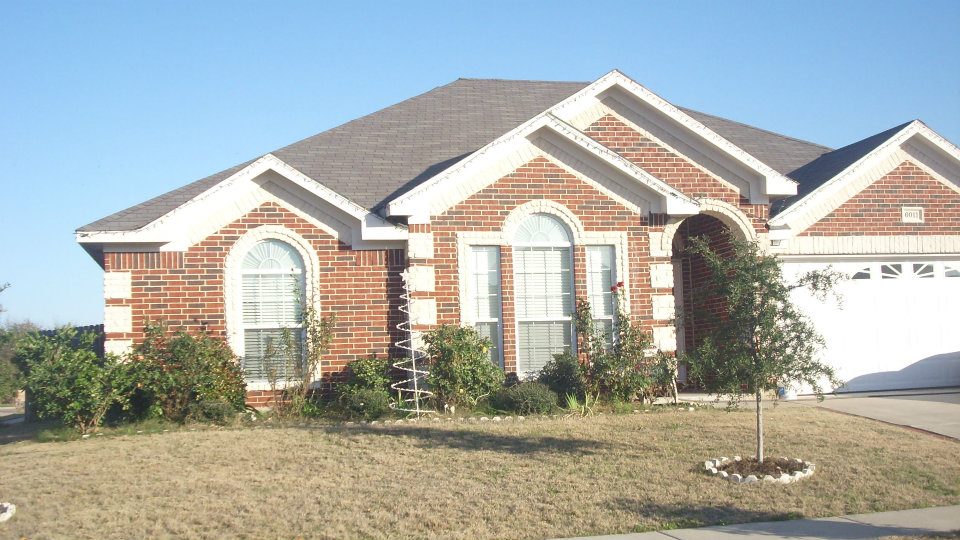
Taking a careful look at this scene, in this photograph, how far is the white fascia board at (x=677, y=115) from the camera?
617 inches

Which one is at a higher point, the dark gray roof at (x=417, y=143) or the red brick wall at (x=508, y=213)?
the dark gray roof at (x=417, y=143)

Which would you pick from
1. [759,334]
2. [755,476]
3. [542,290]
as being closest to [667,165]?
[542,290]

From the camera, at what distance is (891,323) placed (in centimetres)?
1669

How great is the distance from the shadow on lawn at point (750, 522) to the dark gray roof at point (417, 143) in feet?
25.6

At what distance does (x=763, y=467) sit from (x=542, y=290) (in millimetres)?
5714

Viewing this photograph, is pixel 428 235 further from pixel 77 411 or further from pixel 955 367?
pixel 955 367

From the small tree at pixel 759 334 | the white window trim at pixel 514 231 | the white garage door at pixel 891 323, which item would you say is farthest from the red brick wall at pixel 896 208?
the small tree at pixel 759 334

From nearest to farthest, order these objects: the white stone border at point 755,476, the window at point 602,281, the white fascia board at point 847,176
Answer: the white stone border at point 755,476 < the window at point 602,281 < the white fascia board at point 847,176

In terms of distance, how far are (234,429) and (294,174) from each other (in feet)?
13.1

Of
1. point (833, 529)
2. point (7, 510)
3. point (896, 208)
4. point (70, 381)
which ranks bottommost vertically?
point (833, 529)

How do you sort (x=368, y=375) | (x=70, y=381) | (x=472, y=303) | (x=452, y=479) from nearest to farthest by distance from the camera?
1. (x=452, y=479)
2. (x=70, y=381)
3. (x=368, y=375)
4. (x=472, y=303)

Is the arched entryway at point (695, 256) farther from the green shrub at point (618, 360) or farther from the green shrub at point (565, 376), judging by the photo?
the green shrub at point (565, 376)

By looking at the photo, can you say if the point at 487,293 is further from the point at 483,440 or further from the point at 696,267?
the point at 696,267

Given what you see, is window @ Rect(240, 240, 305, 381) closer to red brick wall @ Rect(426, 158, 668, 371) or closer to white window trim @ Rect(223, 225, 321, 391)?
white window trim @ Rect(223, 225, 321, 391)
